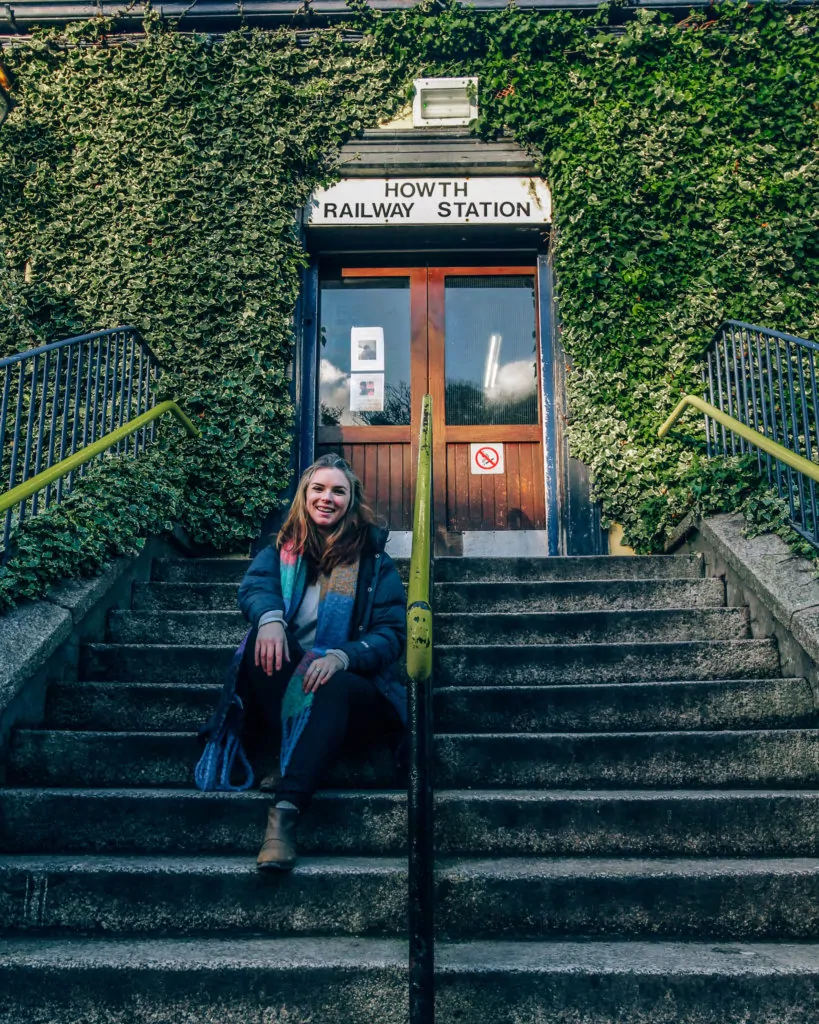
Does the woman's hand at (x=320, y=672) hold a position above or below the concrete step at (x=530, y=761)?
above

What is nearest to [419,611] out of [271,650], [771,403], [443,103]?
[271,650]

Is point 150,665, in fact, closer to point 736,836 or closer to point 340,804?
point 340,804

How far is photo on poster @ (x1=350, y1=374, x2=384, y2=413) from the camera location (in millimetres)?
6289

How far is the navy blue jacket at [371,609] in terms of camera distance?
2768 mm

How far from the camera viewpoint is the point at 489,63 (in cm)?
610

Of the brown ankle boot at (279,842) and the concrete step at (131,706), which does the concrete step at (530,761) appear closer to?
the concrete step at (131,706)

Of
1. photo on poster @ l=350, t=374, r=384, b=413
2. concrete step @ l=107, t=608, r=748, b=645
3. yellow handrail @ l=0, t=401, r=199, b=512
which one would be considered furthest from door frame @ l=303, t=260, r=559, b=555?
concrete step @ l=107, t=608, r=748, b=645

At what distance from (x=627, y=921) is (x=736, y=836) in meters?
0.50

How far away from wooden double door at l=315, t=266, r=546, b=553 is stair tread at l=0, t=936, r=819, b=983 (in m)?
3.89

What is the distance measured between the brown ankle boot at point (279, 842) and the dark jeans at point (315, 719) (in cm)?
4

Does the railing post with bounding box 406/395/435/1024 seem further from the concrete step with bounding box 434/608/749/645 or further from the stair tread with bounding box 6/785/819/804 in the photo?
the concrete step with bounding box 434/608/749/645

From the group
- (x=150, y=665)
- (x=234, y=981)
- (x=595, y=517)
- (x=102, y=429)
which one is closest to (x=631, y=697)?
(x=234, y=981)

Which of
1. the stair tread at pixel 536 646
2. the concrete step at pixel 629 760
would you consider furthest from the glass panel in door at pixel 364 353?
the concrete step at pixel 629 760

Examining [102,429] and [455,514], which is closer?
[102,429]
